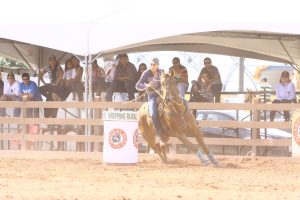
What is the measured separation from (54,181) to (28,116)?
23.3 feet

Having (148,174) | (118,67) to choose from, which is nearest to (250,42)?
(118,67)

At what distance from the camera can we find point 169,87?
1455 cm

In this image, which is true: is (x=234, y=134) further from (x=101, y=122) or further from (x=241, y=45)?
(x=241, y=45)

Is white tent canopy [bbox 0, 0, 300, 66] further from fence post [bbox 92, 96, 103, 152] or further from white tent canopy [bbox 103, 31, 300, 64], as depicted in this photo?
white tent canopy [bbox 103, 31, 300, 64]

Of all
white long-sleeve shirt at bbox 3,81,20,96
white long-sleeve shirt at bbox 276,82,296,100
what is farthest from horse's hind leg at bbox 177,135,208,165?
white long-sleeve shirt at bbox 3,81,20,96

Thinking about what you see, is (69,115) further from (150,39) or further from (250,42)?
(250,42)

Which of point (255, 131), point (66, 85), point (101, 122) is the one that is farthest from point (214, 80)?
point (66, 85)

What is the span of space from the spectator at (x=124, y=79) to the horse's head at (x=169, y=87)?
163 inches

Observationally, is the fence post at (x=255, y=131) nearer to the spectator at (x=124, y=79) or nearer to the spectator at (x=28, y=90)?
the spectator at (x=124, y=79)

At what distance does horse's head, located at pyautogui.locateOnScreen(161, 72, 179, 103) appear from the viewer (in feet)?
47.7

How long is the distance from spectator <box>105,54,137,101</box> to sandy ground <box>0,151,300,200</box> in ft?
6.56

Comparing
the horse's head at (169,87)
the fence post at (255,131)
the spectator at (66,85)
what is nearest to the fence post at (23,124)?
the spectator at (66,85)

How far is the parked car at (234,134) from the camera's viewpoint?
59.0ft

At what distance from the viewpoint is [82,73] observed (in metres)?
19.6
